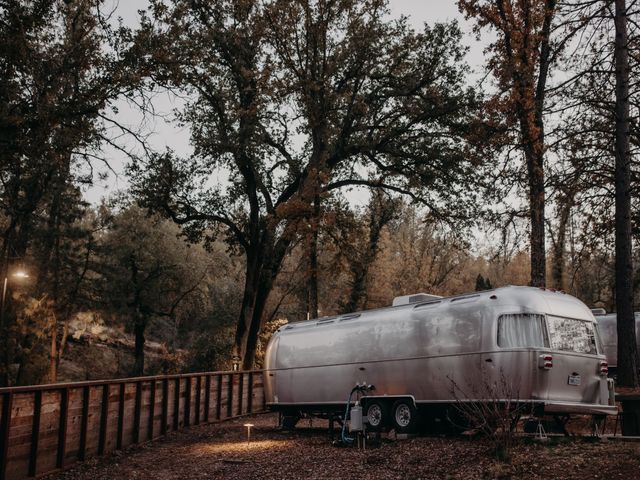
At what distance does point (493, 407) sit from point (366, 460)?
2.54 m

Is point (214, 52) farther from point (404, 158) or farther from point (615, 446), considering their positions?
point (615, 446)

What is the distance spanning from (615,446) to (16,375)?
37536 millimetres

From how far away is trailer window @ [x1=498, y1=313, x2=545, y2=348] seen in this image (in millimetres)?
13562

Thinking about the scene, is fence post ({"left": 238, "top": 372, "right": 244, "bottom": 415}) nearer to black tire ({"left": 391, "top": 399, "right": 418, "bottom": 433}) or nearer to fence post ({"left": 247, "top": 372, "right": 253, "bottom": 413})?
fence post ({"left": 247, "top": 372, "right": 253, "bottom": 413})

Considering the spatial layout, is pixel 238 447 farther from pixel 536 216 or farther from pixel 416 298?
pixel 536 216

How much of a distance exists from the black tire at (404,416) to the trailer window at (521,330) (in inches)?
116

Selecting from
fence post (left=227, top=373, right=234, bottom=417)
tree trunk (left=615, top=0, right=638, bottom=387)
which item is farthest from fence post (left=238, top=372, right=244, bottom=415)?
tree trunk (left=615, top=0, right=638, bottom=387)

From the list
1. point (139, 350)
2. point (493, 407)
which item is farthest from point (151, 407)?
point (139, 350)

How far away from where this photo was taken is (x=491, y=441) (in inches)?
430

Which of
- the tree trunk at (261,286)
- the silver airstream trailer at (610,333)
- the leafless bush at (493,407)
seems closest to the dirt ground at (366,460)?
the leafless bush at (493,407)

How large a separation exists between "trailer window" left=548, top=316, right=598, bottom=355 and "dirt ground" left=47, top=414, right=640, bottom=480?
9.04ft

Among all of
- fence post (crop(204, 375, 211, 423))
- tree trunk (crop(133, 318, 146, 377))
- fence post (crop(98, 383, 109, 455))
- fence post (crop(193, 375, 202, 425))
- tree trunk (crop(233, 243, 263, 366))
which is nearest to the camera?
fence post (crop(98, 383, 109, 455))

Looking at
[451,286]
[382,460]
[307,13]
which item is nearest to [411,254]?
[451,286]

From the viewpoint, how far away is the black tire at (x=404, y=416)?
15359mm
